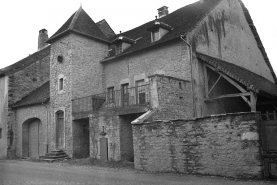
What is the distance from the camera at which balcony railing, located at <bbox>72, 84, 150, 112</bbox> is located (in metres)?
16.2

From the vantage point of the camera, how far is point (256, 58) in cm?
2239

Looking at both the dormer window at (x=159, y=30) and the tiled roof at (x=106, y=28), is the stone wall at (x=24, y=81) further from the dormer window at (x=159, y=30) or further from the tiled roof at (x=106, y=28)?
the dormer window at (x=159, y=30)

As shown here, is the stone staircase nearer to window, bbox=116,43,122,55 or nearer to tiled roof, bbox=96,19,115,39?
window, bbox=116,43,122,55

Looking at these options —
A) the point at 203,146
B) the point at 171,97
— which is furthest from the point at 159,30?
the point at 203,146

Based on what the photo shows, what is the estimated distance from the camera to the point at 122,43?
1941cm

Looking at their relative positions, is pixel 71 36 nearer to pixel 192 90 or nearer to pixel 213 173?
pixel 192 90

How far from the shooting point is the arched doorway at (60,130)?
62.5 feet

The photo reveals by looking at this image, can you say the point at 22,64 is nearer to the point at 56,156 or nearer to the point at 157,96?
the point at 56,156

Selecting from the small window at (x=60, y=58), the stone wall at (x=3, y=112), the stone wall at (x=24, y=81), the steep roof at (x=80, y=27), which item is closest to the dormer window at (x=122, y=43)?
the steep roof at (x=80, y=27)

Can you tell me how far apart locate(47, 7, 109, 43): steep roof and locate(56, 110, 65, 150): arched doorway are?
17.1 ft

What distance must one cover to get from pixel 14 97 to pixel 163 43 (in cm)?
1301

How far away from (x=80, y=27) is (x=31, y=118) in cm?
758

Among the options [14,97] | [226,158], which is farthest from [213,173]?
[14,97]

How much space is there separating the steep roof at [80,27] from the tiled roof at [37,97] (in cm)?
394
